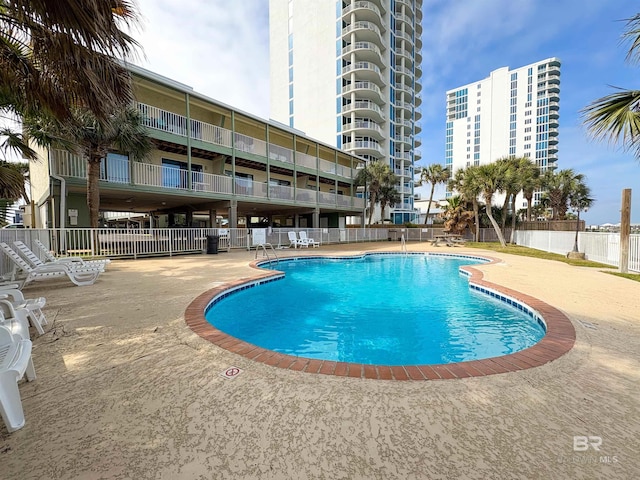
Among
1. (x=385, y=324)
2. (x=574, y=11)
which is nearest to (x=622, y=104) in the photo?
(x=385, y=324)

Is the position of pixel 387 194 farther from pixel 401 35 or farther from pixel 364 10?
pixel 401 35

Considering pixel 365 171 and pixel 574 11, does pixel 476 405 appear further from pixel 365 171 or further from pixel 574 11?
pixel 365 171

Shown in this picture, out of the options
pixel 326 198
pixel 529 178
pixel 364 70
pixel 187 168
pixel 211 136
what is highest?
pixel 364 70

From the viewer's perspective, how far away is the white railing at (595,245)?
8.75 meters

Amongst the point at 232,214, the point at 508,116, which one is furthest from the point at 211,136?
the point at 508,116

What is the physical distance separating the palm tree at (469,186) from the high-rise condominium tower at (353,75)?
1531cm

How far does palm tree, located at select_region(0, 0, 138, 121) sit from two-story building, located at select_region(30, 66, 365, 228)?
5660 mm

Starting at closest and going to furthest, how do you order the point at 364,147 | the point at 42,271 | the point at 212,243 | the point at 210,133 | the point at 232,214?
the point at 42,271 < the point at 212,243 < the point at 210,133 < the point at 232,214 < the point at 364,147

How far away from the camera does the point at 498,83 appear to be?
75.0 metres

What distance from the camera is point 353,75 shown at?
3684cm

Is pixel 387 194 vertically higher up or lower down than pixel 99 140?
higher up

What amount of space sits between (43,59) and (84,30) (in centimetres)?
161

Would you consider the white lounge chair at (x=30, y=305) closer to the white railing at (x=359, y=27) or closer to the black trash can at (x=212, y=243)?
the black trash can at (x=212, y=243)

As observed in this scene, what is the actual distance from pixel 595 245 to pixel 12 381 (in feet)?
56.0
